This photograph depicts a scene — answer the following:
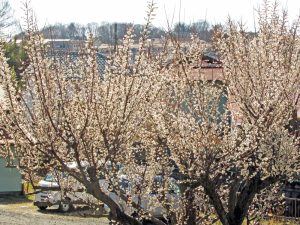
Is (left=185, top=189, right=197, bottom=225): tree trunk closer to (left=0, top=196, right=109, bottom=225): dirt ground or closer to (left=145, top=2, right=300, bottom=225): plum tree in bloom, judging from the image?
(left=145, top=2, right=300, bottom=225): plum tree in bloom

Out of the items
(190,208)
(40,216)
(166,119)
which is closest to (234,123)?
(166,119)

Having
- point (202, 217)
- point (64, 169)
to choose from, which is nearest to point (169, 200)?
point (202, 217)

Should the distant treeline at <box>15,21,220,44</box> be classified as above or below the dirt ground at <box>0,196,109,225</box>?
above

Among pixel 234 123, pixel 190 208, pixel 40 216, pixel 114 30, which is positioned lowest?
pixel 40 216

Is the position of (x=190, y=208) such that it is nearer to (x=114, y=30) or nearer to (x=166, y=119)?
(x=166, y=119)

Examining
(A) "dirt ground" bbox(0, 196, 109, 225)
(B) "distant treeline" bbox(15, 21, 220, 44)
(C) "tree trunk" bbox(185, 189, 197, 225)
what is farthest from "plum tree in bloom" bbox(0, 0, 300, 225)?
(A) "dirt ground" bbox(0, 196, 109, 225)

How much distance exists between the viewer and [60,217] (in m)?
20.0

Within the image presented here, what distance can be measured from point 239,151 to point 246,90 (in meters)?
0.87

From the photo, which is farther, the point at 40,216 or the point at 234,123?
the point at 40,216

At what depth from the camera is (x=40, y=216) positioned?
20234 millimetres

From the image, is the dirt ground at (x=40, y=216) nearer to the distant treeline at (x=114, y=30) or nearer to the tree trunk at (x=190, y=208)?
the distant treeline at (x=114, y=30)

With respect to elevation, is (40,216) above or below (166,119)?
below

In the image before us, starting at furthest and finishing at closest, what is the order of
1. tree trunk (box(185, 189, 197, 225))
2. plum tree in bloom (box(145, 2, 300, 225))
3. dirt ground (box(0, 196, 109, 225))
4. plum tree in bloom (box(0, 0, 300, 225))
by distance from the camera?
dirt ground (box(0, 196, 109, 225)) → tree trunk (box(185, 189, 197, 225)) → plum tree in bloom (box(145, 2, 300, 225)) → plum tree in bloom (box(0, 0, 300, 225))

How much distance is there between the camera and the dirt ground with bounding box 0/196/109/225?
62.7ft
